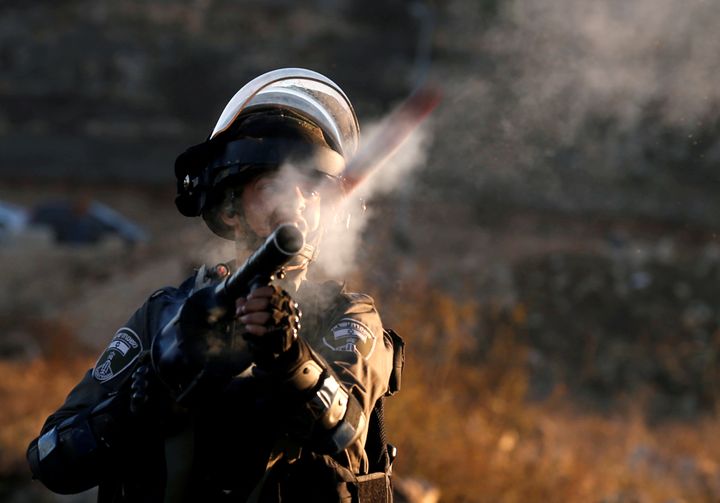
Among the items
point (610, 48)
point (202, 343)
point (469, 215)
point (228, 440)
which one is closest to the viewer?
point (202, 343)

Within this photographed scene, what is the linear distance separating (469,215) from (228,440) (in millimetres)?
28593

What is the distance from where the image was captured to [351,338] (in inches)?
106

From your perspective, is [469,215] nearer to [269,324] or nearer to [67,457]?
[67,457]

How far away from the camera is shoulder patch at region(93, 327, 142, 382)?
284 cm

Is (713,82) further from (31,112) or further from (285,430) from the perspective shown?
(31,112)

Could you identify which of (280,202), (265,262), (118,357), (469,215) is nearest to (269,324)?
(265,262)

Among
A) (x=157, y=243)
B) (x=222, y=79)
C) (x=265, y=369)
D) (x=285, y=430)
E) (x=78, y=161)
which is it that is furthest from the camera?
(x=222, y=79)

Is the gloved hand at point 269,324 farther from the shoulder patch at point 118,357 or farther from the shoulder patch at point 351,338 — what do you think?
the shoulder patch at point 118,357

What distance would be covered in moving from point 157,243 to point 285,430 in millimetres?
24912

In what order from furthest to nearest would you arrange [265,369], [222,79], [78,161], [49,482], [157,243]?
[222,79], [78,161], [157,243], [49,482], [265,369]

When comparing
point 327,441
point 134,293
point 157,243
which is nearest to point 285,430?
point 327,441

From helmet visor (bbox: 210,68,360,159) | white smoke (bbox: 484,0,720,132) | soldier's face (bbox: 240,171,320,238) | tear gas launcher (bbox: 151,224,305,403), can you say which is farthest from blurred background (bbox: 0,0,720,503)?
tear gas launcher (bbox: 151,224,305,403)

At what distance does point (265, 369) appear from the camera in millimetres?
2383

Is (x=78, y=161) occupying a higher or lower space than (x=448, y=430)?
higher
